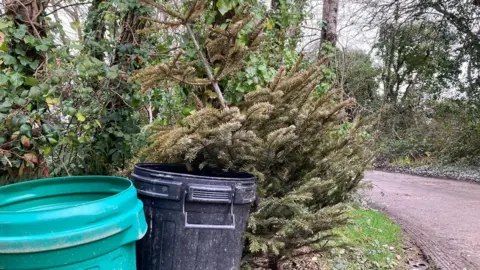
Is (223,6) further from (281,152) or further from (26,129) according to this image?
(26,129)

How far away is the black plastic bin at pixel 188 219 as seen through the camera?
1.73 m

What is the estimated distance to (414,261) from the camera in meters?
3.58

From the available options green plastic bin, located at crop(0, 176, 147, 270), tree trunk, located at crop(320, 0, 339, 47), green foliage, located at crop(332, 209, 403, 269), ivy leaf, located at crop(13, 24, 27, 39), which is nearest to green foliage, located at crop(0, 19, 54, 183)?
ivy leaf, located at crop(13, 24, 27, 39)

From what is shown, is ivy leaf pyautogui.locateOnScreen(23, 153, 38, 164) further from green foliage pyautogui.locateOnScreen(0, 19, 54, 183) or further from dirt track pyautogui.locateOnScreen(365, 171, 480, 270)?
dirt track pyautogui.locateOnScreen(365, 171, 480, 270)

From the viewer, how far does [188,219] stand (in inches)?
68.5

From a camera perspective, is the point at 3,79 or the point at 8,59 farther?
the point at 8,59

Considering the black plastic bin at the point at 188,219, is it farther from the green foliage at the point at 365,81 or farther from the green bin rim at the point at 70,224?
the green foliage at the point at 365,81

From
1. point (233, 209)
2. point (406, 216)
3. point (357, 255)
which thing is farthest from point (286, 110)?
point (406, 216)

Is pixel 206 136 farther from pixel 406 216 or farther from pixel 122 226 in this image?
pixel 406 216

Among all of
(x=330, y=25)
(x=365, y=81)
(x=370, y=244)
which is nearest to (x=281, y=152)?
(x=370, y=244)

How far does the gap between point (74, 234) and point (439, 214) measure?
547cm

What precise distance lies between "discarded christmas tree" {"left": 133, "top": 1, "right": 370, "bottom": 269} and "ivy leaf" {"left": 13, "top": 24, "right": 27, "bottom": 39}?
74 centimetres

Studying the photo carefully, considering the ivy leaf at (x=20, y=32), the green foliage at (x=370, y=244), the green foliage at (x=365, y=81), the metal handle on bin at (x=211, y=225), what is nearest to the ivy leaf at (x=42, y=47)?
the ivy leaf at (x=20, y=32)

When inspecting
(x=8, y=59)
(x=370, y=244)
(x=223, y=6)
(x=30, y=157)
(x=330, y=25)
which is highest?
(x=330, y=25)
